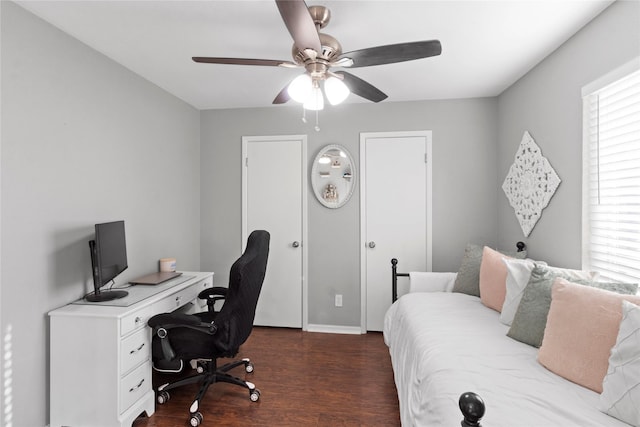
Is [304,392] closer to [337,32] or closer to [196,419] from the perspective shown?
[196,419]

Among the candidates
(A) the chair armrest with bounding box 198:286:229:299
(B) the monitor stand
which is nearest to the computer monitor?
(B) the monitor stand

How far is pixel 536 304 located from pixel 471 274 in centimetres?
107

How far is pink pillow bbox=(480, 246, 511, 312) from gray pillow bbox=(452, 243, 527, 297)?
26 cm

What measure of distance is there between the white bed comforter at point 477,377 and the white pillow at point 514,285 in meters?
0.09

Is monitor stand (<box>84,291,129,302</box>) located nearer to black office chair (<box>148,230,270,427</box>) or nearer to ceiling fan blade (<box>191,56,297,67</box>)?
black office chair (<box>148,230,270,427</box>)

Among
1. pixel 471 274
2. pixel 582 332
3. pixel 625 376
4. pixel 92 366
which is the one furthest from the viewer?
pixel 471 274

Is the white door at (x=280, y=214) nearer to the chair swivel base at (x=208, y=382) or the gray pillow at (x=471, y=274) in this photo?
the chair swivel base at (x=208, y=382)

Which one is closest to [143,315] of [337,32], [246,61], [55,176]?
[55,176]

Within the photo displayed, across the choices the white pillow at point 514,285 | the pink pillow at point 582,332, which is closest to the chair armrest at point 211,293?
the white pillow at point 514,285

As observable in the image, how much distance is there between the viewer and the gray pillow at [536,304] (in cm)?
171

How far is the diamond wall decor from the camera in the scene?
2.55m

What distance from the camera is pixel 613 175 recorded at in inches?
75.7

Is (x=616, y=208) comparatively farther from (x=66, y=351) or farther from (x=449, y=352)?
(x=66, y=351)

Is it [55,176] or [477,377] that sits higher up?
[55,176]
